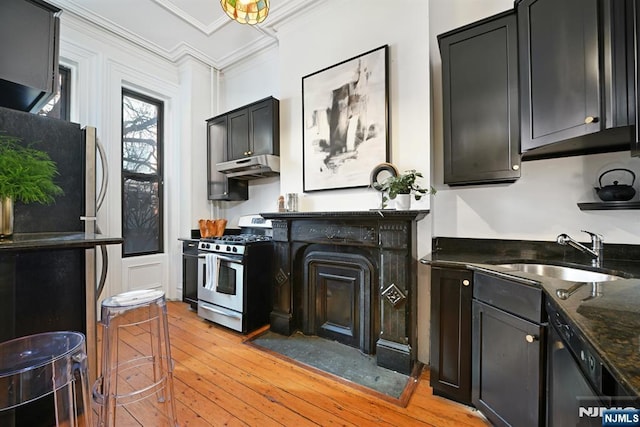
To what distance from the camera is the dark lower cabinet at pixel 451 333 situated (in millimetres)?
1683

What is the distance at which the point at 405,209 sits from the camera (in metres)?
2.18

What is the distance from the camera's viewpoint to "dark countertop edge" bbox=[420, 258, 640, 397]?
0.51 meters

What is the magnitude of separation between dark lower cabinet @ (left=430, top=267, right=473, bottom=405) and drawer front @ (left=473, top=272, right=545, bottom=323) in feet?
0.29

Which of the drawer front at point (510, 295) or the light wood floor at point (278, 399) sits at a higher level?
the drawer front at point (510, 295)

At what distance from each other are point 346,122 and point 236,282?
209 centimetres

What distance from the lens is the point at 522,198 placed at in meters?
2.02

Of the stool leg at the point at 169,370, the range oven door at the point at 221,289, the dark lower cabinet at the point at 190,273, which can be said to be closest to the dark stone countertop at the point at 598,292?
the stool leg at the point at 169,370

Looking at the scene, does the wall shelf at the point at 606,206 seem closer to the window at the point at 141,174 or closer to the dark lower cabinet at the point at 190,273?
the dark lower cabinet at the point at 190,273

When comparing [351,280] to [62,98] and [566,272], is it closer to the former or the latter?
[566,272]

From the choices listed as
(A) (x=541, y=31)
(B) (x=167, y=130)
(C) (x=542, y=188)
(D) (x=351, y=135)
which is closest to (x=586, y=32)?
(A) (x=541, y=31)

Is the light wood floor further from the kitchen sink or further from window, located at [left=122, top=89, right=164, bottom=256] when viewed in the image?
window, located at [left=122, top=89, right=164, bottom=256]

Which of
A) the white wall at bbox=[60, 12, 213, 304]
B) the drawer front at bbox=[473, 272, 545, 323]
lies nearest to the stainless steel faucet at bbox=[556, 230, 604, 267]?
the drawer front at bbox=[473, 272, 545, 323]

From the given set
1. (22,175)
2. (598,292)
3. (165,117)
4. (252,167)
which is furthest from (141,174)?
(598,292)

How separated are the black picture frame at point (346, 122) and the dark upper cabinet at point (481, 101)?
0.57m
